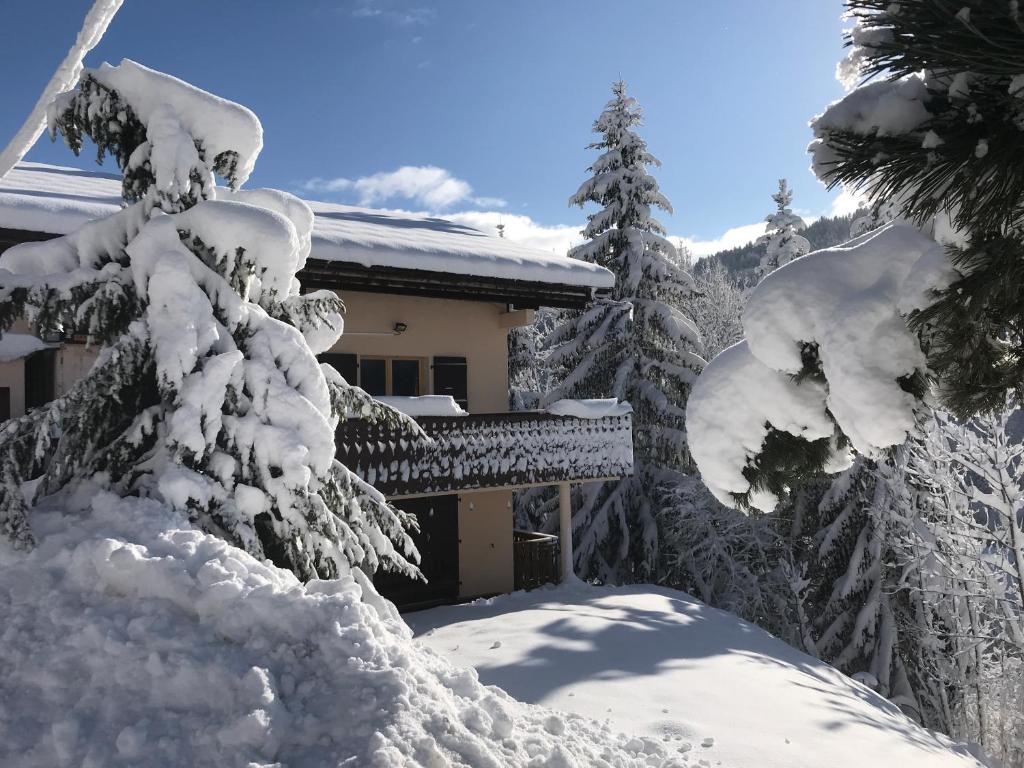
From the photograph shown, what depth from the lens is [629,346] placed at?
68.7 feet

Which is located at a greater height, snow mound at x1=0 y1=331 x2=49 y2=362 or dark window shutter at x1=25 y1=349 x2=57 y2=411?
snow mound at x1=0 y1=331 x2=49 y2=362

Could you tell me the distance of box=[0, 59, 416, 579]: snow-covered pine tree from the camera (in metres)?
4.46

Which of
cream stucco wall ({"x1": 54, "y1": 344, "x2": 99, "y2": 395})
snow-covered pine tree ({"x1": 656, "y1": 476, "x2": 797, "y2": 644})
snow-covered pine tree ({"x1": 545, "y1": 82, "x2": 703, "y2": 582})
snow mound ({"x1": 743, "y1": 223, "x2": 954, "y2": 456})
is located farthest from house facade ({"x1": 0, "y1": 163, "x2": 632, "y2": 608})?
snow mound ({"x1": 743, "y1": 223, "x2": 954, "y2": 456})

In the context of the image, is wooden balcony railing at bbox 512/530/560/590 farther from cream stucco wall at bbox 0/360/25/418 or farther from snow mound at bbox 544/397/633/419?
cream stucco wall at bbox 0/360/25/418

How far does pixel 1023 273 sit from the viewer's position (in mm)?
2508

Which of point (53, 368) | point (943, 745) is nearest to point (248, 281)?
point (53, 368)

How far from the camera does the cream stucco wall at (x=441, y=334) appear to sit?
12922 millimetres

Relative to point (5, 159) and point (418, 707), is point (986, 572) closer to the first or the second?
point (418, 707)

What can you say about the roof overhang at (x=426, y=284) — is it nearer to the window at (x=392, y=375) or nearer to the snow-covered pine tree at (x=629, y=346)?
the window at (x=392, y=375)

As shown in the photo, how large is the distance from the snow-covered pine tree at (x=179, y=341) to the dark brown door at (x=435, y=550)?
29.4 ft

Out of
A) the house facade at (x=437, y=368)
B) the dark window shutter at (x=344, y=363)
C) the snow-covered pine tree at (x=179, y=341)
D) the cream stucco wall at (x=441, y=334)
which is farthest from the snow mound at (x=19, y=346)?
the snow-covered pine tree at (x=179, y=341)

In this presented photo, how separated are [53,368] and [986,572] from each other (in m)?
17.1

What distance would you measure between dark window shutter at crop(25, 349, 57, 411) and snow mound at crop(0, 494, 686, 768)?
19.2 feet

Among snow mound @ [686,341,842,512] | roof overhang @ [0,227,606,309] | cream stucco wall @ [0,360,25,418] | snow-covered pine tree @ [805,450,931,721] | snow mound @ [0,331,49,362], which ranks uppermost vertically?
roof overhang @ [0,227,606,309]
